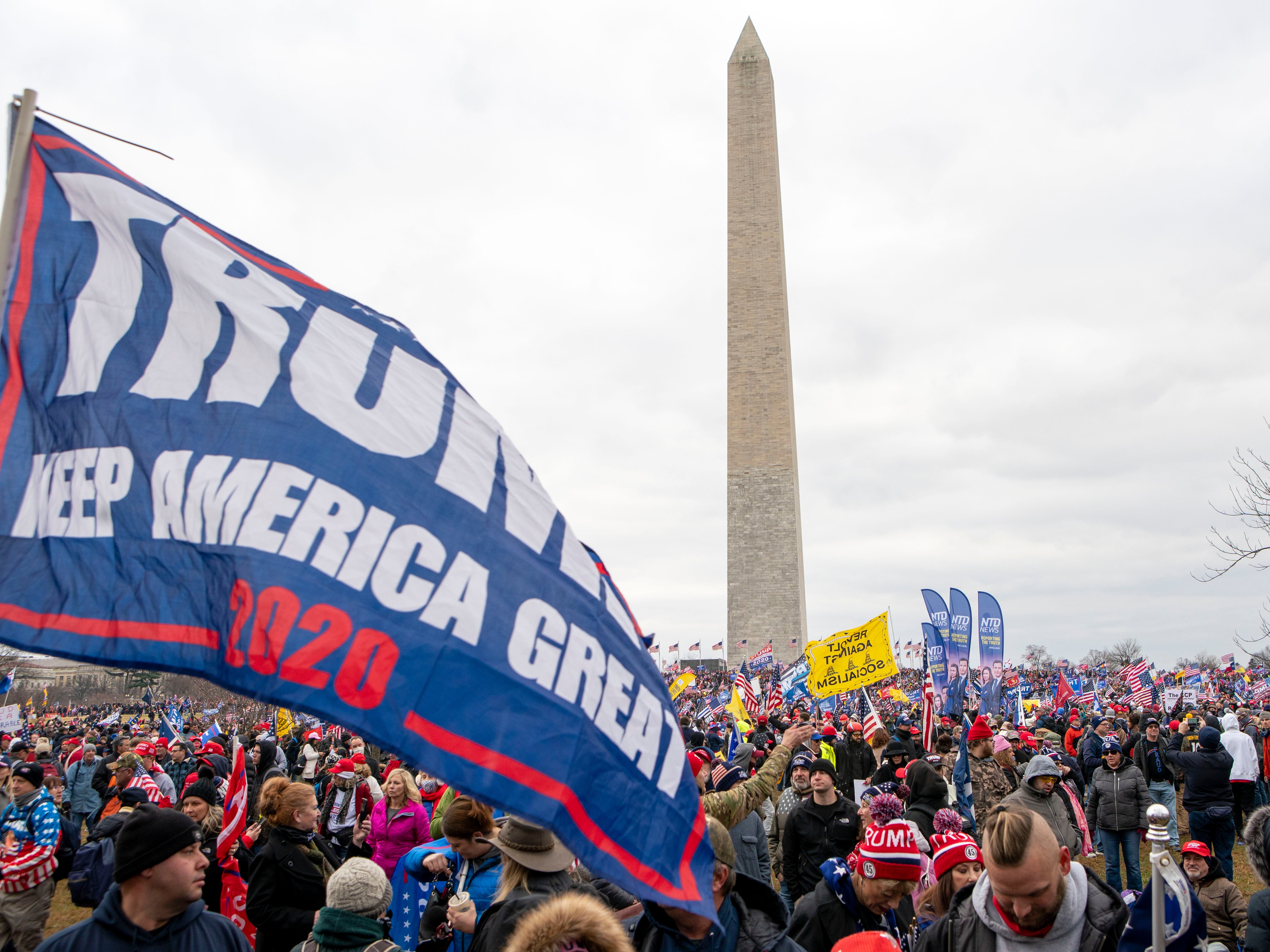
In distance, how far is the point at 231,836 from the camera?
529 cm

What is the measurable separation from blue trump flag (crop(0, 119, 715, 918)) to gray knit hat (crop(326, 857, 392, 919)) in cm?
134

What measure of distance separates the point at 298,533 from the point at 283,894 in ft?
9.46

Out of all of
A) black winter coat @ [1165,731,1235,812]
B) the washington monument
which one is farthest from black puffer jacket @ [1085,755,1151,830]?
the washington monument

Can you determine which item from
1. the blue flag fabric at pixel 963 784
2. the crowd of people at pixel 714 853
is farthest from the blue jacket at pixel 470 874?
the blue flag fabric at pixel 963 784

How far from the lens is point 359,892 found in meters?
3.15

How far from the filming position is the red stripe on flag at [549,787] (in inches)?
81.6

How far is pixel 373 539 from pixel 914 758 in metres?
8.25

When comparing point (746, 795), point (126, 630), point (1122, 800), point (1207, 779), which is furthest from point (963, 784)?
point (126, 630)

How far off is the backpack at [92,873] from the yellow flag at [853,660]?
1160cm

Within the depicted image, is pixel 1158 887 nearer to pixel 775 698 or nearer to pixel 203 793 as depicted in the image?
pixel 203 793

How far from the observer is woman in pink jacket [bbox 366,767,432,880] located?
572 centimetres

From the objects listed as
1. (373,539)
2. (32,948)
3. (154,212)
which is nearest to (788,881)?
(32,948)

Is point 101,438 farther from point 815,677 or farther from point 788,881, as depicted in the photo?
point 815,677

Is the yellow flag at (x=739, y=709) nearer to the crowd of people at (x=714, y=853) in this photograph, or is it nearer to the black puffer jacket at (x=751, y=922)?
the crowd of people at (x=714, y=853)
